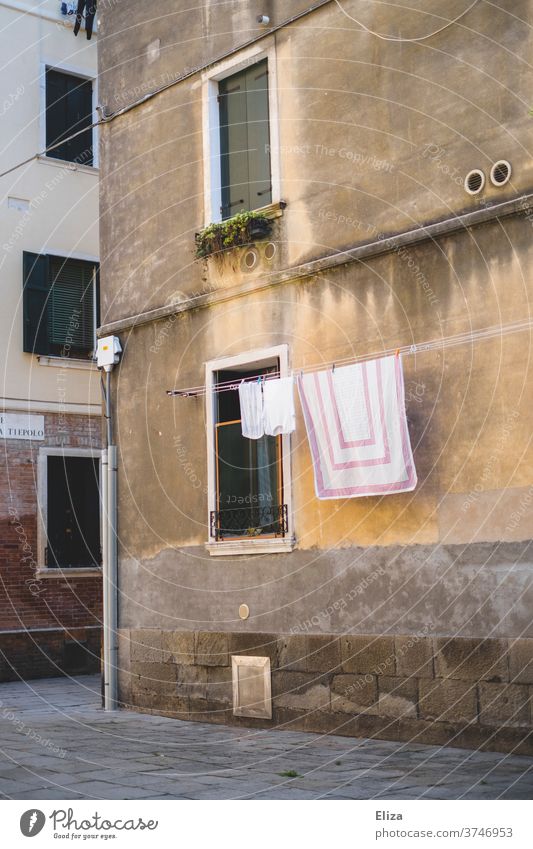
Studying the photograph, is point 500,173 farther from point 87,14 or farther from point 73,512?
point 87,14

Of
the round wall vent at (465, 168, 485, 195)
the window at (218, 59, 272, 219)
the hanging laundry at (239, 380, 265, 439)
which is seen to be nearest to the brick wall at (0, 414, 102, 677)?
the window at (218, 59, 272, 219)

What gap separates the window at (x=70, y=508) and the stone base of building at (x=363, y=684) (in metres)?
5.64

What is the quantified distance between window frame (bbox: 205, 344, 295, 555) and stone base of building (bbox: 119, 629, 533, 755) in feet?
3.13

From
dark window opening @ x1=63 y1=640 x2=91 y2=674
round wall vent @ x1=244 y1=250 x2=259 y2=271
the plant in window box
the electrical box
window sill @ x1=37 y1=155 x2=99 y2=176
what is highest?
window sill @ x1=37 y1=155 x2=99 y2=176

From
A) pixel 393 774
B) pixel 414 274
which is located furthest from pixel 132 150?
pixel 393 774

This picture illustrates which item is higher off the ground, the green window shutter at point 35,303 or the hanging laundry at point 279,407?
the green window shutter at point 35,303

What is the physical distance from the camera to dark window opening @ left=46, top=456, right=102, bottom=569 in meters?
18.6

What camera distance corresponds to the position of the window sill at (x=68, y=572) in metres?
18.2

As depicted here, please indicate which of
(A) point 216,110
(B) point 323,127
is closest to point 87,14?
(A) point 216,110

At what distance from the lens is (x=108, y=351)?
14.2m

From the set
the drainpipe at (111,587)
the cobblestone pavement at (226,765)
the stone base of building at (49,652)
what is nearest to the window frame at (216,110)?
the drainpipe at (111,587)

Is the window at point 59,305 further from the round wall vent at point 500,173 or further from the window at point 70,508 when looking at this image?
the round wall vent at point 500,173

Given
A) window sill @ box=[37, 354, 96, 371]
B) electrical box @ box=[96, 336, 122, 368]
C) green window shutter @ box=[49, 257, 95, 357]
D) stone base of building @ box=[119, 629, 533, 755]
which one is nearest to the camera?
stone base of building @ box=[119, 629, 533, 755]

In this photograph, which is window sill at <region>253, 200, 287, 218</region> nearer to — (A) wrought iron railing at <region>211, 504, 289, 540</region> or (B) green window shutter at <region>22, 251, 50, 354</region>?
(A) wrought iron railing at <region>211, 504, 289, 540</region>
